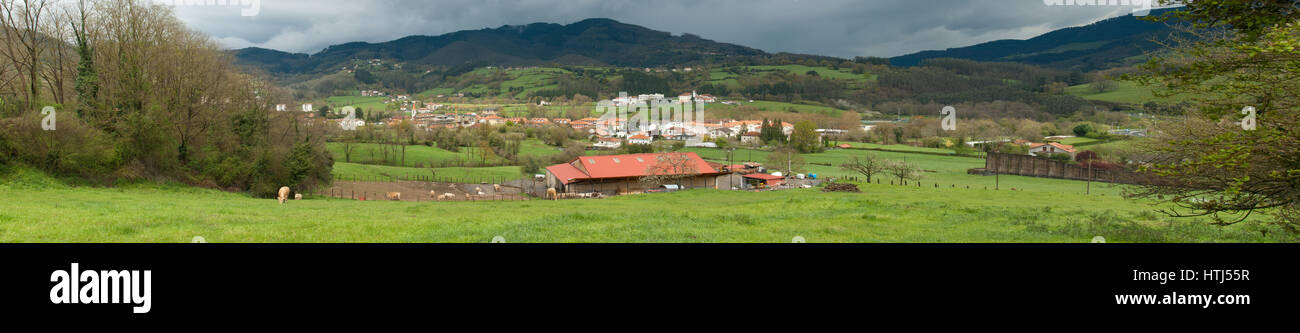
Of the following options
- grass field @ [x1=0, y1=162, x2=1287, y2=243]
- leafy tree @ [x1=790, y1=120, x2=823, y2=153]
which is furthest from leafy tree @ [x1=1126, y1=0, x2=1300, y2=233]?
leafy tree @ [x1=790, y1=120, x2=823, y2=153]

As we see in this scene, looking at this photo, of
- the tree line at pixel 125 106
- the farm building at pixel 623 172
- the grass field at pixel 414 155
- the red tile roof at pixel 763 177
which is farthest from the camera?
the grass field at pixel 414 155

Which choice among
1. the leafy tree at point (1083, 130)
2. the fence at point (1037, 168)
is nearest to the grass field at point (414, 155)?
the fence at point (1037, 168)

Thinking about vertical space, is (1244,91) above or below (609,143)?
below

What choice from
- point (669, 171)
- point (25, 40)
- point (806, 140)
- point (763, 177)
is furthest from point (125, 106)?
point (806, 140)

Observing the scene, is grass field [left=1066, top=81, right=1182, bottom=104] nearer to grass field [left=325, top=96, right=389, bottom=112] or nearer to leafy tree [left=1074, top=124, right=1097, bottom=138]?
leafy tree [left=1074, top=124, right=1097, bottom=138]

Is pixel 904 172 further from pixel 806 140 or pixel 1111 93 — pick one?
pixel 1111 93

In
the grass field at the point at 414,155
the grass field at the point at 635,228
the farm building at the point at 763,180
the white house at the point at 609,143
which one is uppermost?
the white house at the point at 609,143

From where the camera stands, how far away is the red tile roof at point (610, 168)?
4316 centimetres

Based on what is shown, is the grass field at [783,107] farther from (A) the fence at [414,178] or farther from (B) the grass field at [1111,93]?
(A) the fence at [414,178]

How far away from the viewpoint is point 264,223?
11.2m

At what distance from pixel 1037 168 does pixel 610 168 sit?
44328 millimetres

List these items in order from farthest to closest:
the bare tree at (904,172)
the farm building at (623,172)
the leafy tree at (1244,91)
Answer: the bare tree at (904,172)
the farm building at (623,172)
the leafy tree at (1244,91)

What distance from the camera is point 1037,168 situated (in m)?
56.4

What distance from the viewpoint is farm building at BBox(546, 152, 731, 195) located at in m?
43.1
